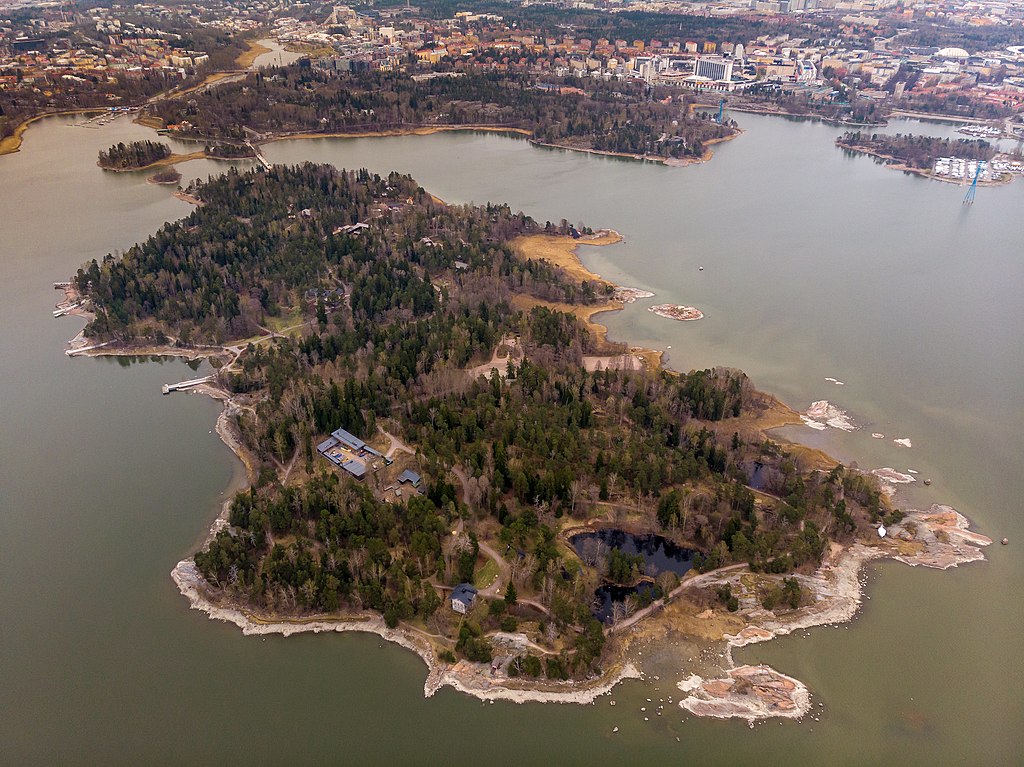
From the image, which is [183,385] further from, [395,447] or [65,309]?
[65,309]

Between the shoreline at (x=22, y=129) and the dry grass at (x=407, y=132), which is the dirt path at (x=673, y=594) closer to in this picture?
the dry grass at (x=407, y=132)

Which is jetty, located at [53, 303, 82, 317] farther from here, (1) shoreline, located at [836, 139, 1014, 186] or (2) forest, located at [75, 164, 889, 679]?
(1) shoreline, located at [836, 139, 1014, 186]

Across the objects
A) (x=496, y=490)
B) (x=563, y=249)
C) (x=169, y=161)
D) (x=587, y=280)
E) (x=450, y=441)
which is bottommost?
(x=496, y=490)

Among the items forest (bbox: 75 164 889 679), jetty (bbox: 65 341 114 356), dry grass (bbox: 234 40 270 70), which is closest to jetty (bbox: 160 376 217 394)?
forest (bbox: 75 164 889 679)

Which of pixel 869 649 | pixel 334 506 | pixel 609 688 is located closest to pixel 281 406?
pixel 334 506

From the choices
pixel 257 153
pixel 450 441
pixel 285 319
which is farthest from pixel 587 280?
pixel 257 153
